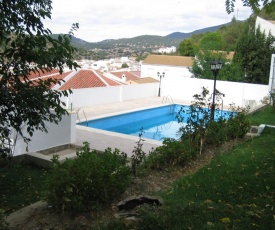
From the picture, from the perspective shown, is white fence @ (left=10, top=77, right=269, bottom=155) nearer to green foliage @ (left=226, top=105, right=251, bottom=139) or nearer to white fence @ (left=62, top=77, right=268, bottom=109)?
white fence @ (left=62, top=77, right=268, bottom=109)

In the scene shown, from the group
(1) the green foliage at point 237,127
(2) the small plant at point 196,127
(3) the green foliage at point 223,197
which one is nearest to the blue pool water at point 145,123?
(1) the green foliage at point 237,127

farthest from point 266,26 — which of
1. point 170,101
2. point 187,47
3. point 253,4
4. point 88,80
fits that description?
point 187,47

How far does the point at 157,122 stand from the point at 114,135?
7.16 metres

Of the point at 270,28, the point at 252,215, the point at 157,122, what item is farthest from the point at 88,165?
the point at 270,28

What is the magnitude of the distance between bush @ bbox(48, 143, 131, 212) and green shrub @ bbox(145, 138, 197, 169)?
1.66m

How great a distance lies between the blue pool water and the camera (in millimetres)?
15094

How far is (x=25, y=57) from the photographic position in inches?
128

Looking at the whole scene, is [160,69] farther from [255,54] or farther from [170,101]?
[170,101]

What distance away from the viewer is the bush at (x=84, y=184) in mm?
4172

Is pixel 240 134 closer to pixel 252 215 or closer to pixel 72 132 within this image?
pixel 72 132

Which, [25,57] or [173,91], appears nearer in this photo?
[25,57]

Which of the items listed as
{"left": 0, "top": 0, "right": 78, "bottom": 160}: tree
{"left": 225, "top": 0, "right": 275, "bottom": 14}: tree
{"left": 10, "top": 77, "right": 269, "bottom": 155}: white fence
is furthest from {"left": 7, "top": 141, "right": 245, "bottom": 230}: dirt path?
{"left": 10, "top": 77, "right": 269, "bottom": 155}: white fence

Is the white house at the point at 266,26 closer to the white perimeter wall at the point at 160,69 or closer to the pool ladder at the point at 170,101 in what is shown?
the pool ladder at the point at 170,101

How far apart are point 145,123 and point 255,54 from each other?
13704 mm
